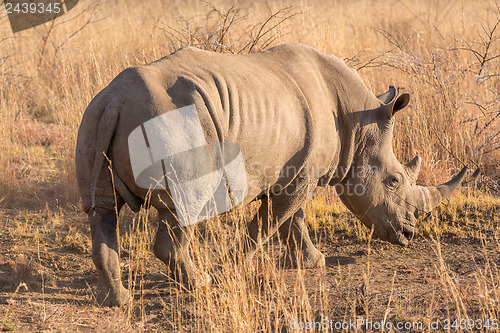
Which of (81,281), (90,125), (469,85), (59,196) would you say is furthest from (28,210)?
(469,85)

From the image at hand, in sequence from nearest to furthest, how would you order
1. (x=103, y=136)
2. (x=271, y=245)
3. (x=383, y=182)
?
1. (x=103, y=136)
2. (x=383, y=182)
3. (x=271, y=245)

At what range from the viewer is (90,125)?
13.1 ft

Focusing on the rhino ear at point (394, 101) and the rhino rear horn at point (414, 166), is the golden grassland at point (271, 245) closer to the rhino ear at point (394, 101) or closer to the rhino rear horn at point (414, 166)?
the rhino rear horn at point (414, 166)

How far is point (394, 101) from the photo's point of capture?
5.00 m

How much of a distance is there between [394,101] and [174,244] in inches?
81.4

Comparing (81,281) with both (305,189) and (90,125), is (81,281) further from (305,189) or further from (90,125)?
(305,189)

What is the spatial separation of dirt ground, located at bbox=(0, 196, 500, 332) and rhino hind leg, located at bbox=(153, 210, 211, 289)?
154 millimetres

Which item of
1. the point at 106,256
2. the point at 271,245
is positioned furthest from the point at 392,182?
the point at 106,256

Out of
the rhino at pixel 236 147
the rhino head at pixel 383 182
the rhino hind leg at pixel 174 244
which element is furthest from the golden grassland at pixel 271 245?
the rhino head at pixel 383 182

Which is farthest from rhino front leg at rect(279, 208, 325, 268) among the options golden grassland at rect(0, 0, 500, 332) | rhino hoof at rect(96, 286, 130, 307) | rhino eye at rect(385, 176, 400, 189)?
rhino hoof at rect(96, 286, 130, 307)

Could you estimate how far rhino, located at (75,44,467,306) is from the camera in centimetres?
397

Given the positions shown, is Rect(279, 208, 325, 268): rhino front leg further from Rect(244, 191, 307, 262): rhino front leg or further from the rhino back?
the rhino back

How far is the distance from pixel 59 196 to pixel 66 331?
10.5ft

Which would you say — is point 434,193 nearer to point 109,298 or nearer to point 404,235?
point 404,235
